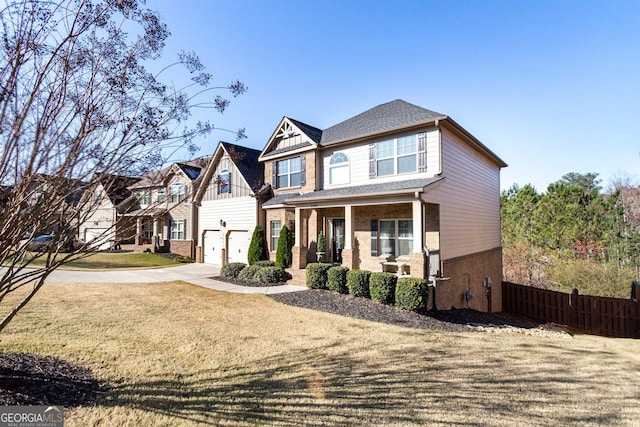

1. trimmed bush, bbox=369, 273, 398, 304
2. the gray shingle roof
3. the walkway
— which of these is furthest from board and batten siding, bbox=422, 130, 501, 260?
the walkway

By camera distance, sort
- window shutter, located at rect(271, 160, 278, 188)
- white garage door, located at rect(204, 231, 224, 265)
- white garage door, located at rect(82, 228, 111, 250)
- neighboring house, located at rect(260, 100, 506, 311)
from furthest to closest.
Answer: white garage door, located at rect(204, 231, 224, 265) → window shutter, located at rect(271, 160, 278, 188) → neighboring house, located at rect(260, 100, 506, 311) → white garage door, located at rect(82, 228, 111, 250)

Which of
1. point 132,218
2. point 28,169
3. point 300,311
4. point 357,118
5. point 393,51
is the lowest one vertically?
point 300,311

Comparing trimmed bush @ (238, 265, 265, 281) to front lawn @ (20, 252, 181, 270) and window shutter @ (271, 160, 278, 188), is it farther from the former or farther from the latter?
front lawn @ (20, 252, 181, 270)

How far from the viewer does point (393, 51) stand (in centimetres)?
A: 1237

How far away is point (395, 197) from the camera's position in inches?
439

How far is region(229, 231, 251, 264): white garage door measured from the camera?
18234 mm

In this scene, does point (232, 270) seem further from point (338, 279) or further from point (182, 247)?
point (182, 247)

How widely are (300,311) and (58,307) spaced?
→ 706 centimetres

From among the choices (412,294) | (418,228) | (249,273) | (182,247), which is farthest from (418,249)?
(182,247)

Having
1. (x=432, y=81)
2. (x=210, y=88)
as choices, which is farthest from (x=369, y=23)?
(x=210, y=88)

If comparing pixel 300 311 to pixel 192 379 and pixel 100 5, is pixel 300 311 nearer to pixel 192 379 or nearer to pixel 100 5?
pixel 192 379

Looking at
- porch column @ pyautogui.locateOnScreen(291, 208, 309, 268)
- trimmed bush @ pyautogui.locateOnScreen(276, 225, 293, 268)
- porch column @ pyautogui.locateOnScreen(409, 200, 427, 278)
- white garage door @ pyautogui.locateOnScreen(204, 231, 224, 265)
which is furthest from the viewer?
white garage door @ pyautogui.locateOnScreen(204, 231, 224, 265)

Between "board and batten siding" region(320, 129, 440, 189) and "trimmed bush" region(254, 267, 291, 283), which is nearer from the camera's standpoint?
"board and batten siding" region(320, 129, 440, 189)

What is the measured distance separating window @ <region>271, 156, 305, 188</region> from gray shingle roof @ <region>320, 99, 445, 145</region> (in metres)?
1.95
